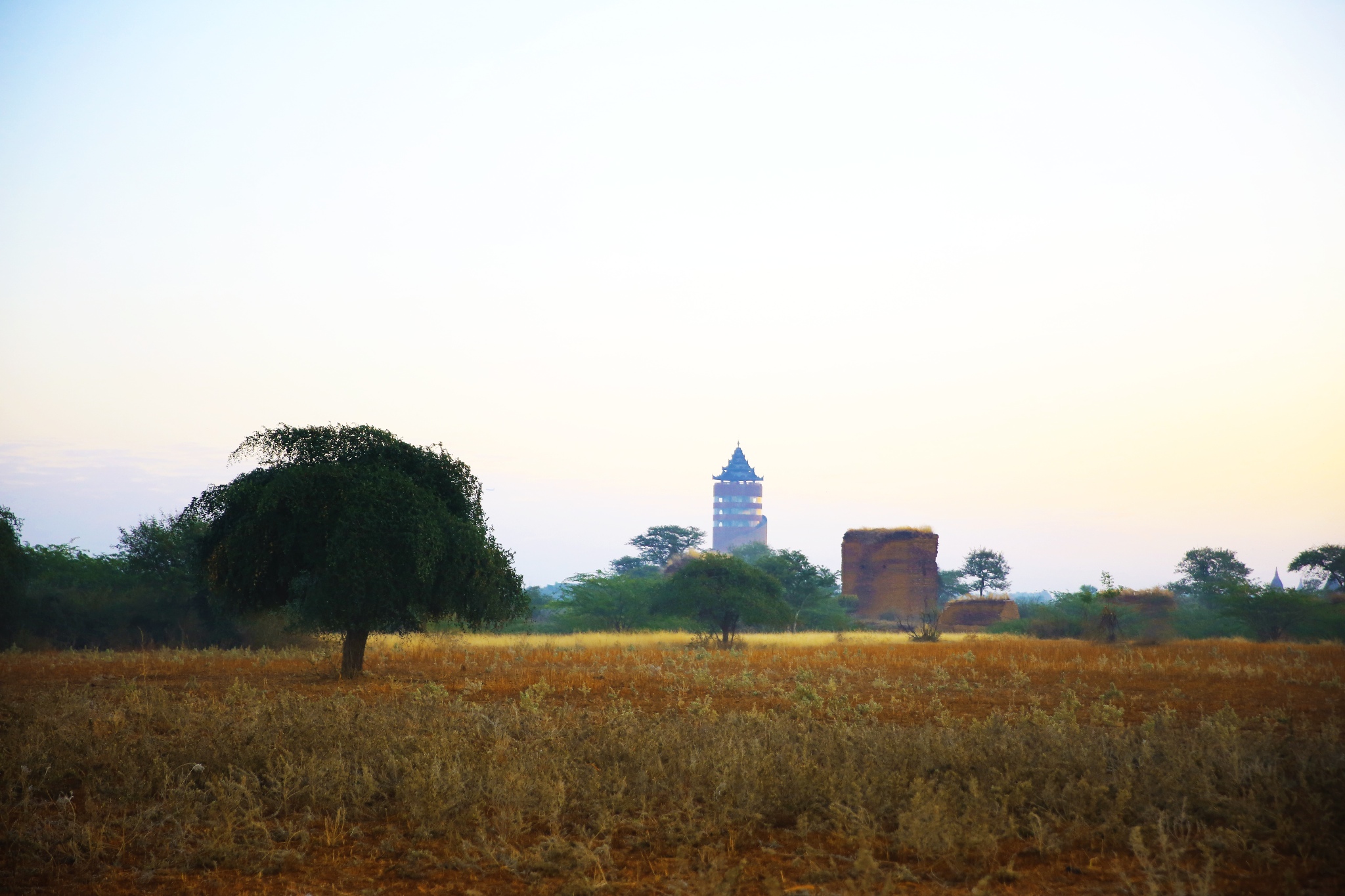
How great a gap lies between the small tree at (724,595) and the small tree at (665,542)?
349ft

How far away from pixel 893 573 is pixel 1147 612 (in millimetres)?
24197

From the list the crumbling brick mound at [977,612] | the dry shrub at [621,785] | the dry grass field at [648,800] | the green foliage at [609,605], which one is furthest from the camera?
the crumbling brick mound at [977,612]

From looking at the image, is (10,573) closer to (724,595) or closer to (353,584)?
(353,584)

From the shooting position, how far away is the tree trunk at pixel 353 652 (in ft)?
62.8

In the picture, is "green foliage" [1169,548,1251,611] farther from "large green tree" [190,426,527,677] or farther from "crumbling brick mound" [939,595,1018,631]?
"large green tree" [190,426,527,677]

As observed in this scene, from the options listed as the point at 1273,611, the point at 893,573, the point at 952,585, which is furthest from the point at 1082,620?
the point at 952,585

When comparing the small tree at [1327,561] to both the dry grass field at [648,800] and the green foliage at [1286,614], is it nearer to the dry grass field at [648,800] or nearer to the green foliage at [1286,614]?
the green foliage at [1286,614]

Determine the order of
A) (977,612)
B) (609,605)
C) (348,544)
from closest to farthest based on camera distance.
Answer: (348,544), (609,605), (977,612)

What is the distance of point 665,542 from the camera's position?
14675 centimetres

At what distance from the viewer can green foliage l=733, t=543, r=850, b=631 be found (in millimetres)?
63287

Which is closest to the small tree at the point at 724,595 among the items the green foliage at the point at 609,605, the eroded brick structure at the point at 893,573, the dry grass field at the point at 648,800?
the green foliage at the point at 609,605

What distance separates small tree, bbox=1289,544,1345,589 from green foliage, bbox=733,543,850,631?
107 ft

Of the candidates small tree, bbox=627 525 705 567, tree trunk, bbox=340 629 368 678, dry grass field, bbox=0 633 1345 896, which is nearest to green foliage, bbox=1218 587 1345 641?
dry grass field, bbox=0 633 1345 896

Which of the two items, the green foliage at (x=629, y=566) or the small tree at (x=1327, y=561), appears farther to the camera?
the green foliage at (x=629, y=566)
